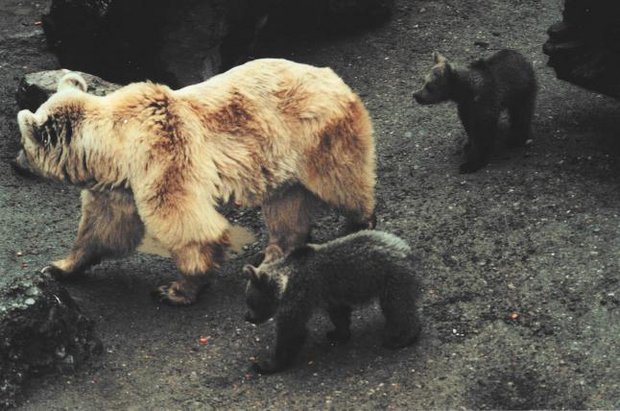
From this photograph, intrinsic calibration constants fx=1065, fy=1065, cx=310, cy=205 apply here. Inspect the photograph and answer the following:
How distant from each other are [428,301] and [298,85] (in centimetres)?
171

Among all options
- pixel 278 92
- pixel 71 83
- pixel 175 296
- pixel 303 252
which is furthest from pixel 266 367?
pixel 71 83

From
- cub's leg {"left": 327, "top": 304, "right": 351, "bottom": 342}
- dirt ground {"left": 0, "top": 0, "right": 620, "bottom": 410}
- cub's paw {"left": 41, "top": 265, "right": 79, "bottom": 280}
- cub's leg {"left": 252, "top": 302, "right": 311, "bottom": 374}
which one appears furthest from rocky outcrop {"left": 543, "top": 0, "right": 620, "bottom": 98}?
cub's paw {"left": 41, "top": 265, "right": 79, "bottom": 280}

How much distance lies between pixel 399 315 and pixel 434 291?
2.64ft

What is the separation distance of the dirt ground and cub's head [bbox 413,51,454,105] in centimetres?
44

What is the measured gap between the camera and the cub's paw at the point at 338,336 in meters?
6.83

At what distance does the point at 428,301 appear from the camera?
23.6 ft

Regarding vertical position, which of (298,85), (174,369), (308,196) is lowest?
(174,369)

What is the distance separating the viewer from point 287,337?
6.51 meters

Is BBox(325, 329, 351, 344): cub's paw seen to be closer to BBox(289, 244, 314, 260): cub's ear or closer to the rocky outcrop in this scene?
BBox(289, 244, 314, 260): cub's ear

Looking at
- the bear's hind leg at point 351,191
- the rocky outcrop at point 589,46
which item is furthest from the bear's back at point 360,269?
the rocky outcrop at point 589,46

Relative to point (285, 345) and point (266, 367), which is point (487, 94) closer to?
point (285, 345)

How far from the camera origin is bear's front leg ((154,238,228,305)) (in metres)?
7.14

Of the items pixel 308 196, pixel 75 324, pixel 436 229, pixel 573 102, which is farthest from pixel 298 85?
pixel 573 102

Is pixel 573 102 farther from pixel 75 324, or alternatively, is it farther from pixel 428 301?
pixel 75 324
